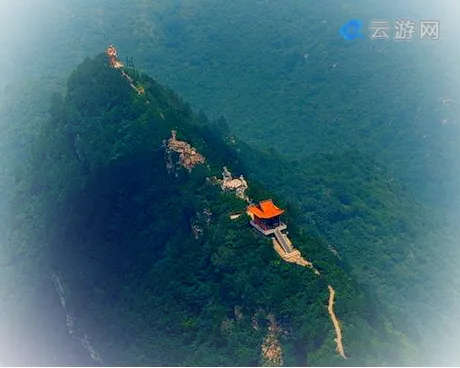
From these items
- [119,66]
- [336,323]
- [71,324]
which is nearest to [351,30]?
[119,66]

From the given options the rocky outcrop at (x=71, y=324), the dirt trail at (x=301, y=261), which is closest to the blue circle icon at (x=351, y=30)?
the rocky outcrop at (x=71, y=324)

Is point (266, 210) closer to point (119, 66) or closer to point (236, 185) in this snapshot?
point (236, 185)

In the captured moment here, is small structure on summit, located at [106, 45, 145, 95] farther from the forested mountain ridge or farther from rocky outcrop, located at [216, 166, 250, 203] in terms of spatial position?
rocky outcrop, located at [216, 166, 250, 203]

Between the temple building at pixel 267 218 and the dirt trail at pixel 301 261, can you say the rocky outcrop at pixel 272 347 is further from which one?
the temple building at pixel 267 218

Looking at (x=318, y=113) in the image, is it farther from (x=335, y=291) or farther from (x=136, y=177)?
(x=335, y=291)

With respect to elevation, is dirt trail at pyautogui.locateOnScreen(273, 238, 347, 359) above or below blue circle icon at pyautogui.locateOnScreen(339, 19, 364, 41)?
below

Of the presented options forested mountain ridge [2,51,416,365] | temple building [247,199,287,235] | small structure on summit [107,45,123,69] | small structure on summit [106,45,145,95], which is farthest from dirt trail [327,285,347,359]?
small structure on summit [107,45,123,69]

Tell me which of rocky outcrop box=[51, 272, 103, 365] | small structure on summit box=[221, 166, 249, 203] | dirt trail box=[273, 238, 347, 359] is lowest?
rocky outcrop box=[51, 272, 103, 365]

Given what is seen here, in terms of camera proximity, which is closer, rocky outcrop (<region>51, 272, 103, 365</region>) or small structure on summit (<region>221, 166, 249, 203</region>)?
small structure on summit (<region>221, 166, 249, 203</region>)
